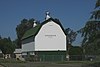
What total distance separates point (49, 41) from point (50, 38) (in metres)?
0.88

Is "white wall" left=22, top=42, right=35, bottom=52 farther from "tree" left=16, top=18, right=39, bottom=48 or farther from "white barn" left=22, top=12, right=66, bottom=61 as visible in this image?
"tree" left=16, top=18, right=39, bottom=48

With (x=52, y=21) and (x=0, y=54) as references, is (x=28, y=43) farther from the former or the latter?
(x=0, y=54)

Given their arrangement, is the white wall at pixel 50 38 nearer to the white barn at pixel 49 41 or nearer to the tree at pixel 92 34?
the white barn at pixel 49 41

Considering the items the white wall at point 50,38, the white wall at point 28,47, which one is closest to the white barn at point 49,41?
the white wall at point 50,38

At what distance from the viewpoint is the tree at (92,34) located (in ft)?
85.3

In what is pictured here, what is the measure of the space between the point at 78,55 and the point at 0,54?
47.8 meters

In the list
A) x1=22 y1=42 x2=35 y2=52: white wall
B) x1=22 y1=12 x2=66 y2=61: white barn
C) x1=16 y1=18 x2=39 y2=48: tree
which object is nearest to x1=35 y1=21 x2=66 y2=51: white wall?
x1=22 y1=12 x2=66 y2=61: white barn

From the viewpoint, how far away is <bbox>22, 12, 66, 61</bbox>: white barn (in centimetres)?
8569

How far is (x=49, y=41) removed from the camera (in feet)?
283

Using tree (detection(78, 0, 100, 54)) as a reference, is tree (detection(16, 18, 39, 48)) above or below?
above

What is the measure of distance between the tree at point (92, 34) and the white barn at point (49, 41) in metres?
57.8

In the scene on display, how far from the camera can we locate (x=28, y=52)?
306 feet

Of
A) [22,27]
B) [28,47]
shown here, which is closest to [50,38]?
[28,47]

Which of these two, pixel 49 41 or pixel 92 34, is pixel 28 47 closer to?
pixel 49 41
